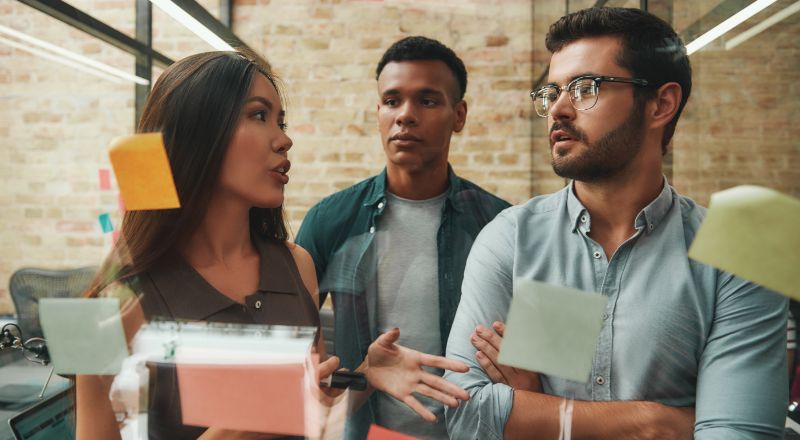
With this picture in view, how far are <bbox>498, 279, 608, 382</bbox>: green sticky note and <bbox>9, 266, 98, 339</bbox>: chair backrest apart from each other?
21.3 inches

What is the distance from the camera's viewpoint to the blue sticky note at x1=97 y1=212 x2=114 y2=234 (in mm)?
727

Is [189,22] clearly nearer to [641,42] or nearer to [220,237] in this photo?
[220,237]

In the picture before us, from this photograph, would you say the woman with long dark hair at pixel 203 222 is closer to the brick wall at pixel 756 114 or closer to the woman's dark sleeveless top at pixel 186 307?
the woman's dark sleeveless top at pixel 186 307

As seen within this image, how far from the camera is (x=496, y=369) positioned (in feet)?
2.02

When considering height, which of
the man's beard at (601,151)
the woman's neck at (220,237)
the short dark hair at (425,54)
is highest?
the short dark hair at (425,54)

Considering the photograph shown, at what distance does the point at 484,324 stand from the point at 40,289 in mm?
599

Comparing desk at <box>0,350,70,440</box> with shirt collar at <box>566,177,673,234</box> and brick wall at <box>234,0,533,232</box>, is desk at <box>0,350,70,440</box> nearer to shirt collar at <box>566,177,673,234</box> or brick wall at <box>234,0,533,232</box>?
brick wall at <box>234,0,533,232</box>

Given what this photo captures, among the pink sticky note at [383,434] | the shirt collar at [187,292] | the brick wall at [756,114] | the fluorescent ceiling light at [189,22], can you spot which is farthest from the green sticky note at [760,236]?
the fluorescent ceiling light at [189,22]

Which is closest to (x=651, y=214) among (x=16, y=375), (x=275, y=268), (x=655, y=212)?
(x=655, y=212)

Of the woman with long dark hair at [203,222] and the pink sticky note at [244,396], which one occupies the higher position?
the woman with long dark hair at [203,222]

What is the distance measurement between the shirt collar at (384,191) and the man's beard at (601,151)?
146 mm

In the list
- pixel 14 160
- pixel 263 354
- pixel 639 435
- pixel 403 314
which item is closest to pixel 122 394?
pixel 263 354

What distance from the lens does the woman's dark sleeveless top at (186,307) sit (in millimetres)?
613

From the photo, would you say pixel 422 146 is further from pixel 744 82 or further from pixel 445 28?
pixel 744 82
